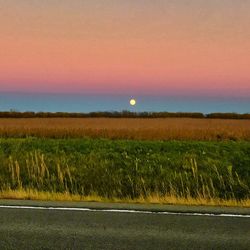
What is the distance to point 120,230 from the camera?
7.77 m

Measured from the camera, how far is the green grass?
18.4 m

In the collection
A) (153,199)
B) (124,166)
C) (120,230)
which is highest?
(120,230)

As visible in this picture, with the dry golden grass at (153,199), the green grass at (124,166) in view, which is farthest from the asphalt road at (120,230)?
the green grass at (124,166)

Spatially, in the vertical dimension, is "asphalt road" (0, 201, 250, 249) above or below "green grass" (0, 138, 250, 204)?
above

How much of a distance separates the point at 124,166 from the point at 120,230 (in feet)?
52.6

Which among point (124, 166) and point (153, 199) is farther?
point (124, 166)

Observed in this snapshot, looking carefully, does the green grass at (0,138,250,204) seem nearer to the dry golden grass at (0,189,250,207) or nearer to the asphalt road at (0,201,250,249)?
the dry golden grass at (0,189,250,207)

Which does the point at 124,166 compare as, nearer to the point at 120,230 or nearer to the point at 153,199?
the point at 153,199

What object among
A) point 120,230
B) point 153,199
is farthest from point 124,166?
point 120,230

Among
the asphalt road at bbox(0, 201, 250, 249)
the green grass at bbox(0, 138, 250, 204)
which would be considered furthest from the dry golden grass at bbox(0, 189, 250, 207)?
the green grass at bbox(0, 138, 250, 204)

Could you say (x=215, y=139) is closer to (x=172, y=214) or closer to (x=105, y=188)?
(x=105, y=188)

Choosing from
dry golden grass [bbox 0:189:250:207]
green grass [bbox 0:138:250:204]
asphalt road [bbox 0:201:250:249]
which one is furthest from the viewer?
green grass [bbox 0:138:250:204]

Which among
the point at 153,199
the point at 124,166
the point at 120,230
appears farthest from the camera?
the point at 124,166

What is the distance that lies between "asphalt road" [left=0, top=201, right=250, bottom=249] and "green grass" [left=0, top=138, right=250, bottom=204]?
7247 mm
